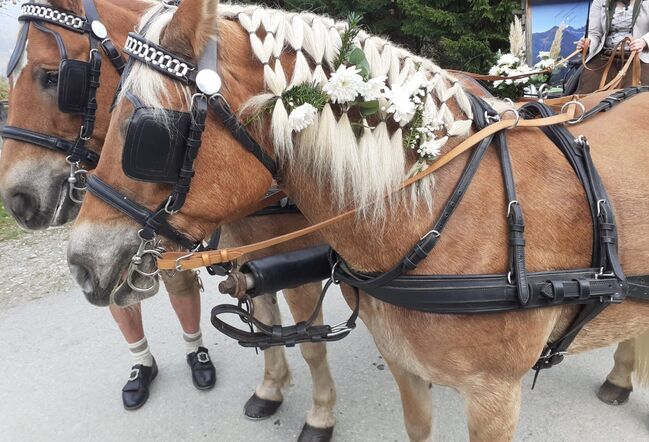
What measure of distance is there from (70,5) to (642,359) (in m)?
2.77

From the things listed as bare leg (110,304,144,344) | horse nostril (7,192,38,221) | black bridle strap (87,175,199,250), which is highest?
black bridle strap (87,175,199,250)

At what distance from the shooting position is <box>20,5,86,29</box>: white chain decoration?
1755mm

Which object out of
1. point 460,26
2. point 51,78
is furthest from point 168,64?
point 460,26

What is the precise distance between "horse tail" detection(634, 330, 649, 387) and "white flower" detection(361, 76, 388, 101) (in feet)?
5.07

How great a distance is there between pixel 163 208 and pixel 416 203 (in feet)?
2.10

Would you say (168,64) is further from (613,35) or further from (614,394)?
(613,35)

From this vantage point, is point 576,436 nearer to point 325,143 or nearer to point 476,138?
point 476,138

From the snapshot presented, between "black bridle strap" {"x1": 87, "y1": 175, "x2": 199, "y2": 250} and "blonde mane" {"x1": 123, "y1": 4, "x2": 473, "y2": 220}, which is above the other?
"blonde mane" {"x1": 123, "y1": 4, "x2": 473, "y2": 220}

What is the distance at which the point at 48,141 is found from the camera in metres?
1.79

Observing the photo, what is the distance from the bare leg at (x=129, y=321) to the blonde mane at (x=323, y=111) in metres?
1.77

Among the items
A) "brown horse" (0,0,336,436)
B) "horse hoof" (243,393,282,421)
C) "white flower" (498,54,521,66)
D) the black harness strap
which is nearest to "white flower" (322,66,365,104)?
the black harness strap

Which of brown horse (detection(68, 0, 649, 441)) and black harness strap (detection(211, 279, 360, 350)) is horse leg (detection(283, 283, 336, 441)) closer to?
black harness strap (detection(211, 279, 360, 350))

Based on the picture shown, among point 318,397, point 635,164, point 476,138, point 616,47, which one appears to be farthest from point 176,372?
point 616,47

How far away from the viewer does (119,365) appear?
2865 millimetres
